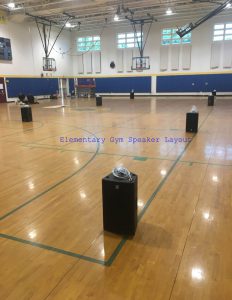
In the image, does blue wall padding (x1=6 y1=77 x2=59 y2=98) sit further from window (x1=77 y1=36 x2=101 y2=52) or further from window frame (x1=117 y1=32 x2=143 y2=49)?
window frame (x1=117 y1=32 x2=143 y2=49)

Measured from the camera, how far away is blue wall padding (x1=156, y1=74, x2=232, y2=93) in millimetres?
22438

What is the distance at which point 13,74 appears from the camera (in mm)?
20562

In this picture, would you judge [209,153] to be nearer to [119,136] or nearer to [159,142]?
[159,142]

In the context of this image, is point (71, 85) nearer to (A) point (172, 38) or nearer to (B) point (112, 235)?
(A) point (172, 38)

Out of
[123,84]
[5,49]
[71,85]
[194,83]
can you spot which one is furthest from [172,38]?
[5,49]

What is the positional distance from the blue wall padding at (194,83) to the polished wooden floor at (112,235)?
19.4 meters

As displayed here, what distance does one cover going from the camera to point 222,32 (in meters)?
21.4

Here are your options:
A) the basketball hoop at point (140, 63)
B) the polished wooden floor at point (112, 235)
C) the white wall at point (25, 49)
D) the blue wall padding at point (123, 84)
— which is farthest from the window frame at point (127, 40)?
the polished wooden floor at point (112, 235)

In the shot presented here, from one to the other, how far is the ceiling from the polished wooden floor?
49.7 ft

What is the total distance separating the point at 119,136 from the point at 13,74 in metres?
16.8

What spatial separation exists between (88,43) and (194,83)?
37.5ft

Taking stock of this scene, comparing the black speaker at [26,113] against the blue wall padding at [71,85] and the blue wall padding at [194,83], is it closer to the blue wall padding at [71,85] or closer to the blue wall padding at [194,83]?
the blue wall padding at [194,83]

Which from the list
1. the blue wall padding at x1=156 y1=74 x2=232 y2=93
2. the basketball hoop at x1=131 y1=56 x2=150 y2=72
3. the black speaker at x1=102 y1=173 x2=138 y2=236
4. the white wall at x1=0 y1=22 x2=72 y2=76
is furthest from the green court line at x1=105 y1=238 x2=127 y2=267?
A: the blue wall padding at x1=156 y1=74 x2=232 y2=93

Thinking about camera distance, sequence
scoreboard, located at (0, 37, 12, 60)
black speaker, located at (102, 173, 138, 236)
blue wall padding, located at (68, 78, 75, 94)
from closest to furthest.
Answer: black speaker, located at (102, 173, 138, 236), scoreboard, located at (0, 37, 12, 60), blue wall padding, located at (68, 78, 75, 94)
